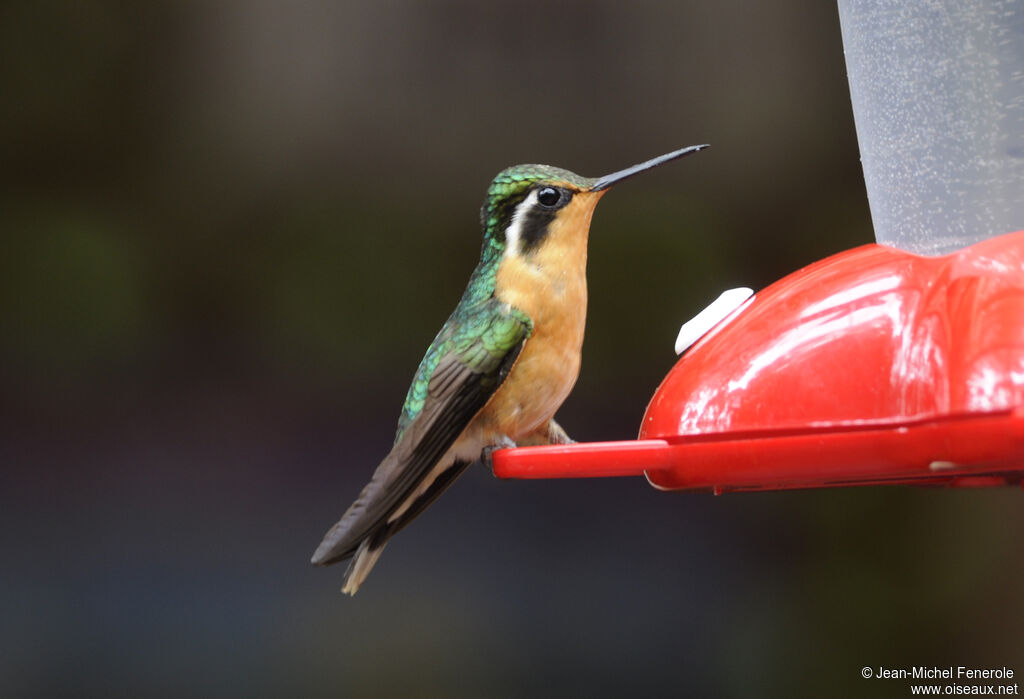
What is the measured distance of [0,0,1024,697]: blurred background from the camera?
12.4ft

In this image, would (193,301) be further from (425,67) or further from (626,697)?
(626,697)

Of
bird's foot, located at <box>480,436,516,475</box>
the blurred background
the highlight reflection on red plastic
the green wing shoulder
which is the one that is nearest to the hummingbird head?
the green wing shoulder

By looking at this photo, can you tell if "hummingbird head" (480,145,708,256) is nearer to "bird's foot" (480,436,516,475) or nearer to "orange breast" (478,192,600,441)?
"orange breast" (478,192,600,441)

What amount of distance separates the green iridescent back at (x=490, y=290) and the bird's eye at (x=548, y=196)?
0.05 ft

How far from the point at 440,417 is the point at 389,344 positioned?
2286 millimetres

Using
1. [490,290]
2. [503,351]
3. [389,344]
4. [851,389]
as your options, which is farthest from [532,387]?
[389,344]

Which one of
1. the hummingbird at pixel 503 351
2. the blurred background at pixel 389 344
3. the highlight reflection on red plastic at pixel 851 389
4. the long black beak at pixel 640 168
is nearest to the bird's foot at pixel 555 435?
the hummingbird at pixel 503 351

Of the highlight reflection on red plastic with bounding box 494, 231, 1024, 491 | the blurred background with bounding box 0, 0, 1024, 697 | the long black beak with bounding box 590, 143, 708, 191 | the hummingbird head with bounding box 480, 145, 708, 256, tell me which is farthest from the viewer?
the blurred background with bounding box 0, 0, 1024, 697

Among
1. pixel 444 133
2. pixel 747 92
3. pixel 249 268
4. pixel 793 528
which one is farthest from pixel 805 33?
pixel 249 268

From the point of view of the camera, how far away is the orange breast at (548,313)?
186 centimetres

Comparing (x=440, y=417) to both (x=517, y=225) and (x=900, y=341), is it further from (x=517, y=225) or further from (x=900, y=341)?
(x=900, y=341)

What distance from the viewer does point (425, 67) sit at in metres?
4.00

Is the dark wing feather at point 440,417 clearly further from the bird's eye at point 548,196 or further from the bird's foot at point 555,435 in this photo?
the bird's foot at point 555,435

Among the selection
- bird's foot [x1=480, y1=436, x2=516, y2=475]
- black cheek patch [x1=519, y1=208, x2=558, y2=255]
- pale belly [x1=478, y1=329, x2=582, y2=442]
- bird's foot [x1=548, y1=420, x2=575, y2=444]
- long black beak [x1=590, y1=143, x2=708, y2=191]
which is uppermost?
long black beak [x1=590, y1=143, x2=708, y2=191]
